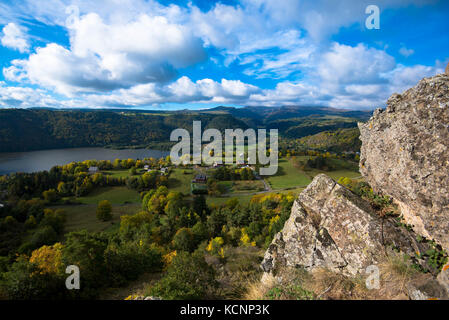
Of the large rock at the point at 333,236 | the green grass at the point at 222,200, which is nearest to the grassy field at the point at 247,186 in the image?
the green grass at the point at 222,200

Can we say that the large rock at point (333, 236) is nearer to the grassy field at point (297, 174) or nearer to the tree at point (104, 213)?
the tree at point (104, 213)

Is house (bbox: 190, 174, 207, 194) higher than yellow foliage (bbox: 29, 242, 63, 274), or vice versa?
yellow foliage (bbox: 29, 242, 63, 274)

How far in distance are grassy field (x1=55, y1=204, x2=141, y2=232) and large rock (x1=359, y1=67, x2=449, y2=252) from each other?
4387 centimetres

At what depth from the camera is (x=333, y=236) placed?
257 inches

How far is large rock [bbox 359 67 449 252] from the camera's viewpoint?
16.2ft

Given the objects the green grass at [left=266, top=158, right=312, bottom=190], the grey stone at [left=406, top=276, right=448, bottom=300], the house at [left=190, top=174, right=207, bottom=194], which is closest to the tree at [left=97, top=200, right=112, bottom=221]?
the house at [left=190, top=174, right=207, bottom=194]

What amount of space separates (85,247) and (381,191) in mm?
14668

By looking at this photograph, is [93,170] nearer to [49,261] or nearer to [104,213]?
[104,213]

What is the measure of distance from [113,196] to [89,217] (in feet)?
45.6

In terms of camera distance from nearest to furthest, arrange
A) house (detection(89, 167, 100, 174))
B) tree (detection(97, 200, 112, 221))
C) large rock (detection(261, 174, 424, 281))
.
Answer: large rock (detection(261, 174, 424, 281))
tree (detection(97, 200, 112, 221))
house (detection(89, 167, 100, 174))

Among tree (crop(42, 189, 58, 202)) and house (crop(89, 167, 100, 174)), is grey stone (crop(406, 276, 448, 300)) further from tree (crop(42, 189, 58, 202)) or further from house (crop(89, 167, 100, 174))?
house (crop(89, 167, 100, 174))

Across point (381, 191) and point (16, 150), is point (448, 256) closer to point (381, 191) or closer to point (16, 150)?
point (381, 191)

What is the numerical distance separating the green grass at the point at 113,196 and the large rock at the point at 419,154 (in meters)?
59.8
